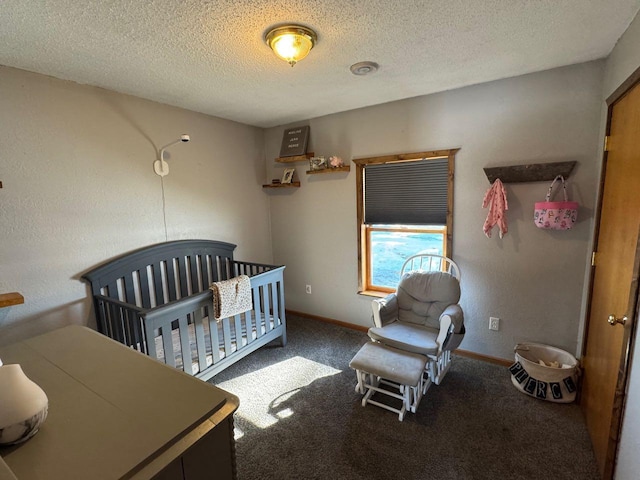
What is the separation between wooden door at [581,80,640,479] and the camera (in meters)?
1.43

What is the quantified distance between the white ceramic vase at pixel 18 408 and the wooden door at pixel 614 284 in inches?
85.5

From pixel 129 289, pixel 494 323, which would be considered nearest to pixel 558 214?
pixel 494 323

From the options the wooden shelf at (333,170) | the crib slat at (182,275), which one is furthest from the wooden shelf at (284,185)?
the crib slat at (182,275)

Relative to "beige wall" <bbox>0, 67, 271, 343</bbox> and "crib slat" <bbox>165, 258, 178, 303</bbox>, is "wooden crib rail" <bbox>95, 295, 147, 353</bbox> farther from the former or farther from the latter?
"crib slat" <bbox>165, 258, 178, 303</bbox>

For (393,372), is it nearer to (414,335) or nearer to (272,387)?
(414,335)

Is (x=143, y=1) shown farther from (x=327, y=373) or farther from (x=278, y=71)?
(x=327, y=373)

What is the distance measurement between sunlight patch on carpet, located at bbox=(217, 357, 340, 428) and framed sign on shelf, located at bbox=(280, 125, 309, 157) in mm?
2137

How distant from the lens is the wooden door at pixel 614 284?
1.43m

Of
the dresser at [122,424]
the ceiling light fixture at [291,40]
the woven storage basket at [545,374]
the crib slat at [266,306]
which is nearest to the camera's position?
the dresser at [122,424]

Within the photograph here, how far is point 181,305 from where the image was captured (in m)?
2.07

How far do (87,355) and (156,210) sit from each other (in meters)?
1.75

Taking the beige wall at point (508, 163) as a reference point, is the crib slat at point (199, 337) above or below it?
below

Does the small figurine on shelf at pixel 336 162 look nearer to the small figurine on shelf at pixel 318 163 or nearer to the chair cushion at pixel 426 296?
the small figurine on shelf at pixel 318 163

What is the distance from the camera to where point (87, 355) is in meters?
1.17
